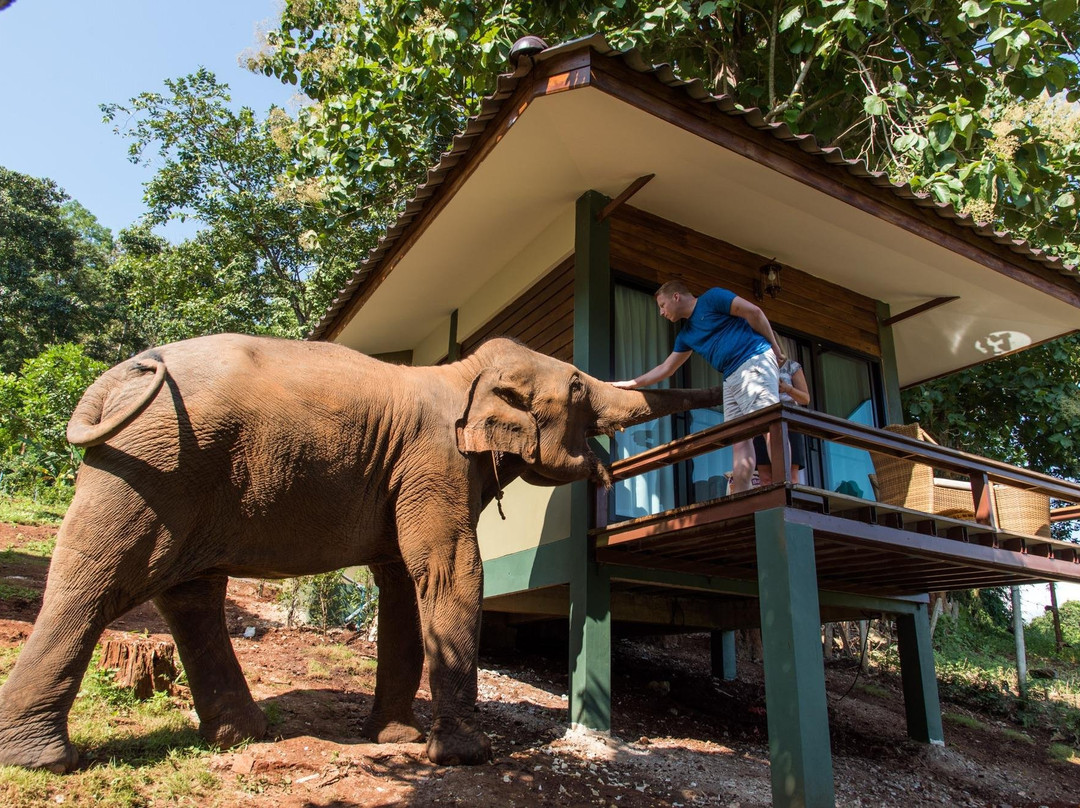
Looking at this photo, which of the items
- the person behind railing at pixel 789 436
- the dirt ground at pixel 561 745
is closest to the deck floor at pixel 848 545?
the person behind railing at pixel 789 436

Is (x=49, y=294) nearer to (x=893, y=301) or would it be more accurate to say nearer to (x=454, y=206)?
(x=454, y=206)

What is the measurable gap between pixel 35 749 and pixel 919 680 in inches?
307

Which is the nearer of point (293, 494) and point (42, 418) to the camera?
point (293, 494)

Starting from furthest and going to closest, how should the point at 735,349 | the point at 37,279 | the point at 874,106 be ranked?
the point at 37,279, the point at 874,106, the point at 735,349

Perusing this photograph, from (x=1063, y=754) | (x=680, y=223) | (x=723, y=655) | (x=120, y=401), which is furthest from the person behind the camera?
(x=723, y=655)

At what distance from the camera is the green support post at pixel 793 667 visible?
14.8 ft

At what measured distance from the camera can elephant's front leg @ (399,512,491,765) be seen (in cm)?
489

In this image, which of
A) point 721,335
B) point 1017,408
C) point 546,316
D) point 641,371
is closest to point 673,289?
point 721,335

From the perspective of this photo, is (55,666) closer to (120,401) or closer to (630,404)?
(120,401)

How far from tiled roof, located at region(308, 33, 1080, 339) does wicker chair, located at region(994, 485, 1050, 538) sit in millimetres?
2412

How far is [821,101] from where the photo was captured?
1116 cm

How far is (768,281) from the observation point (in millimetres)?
8422

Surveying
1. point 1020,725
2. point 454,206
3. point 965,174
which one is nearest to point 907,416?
point 1020,725

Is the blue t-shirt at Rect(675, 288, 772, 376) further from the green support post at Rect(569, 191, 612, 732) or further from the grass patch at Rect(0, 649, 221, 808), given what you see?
the grass patch at Rect(0, 649, 221, 808)
